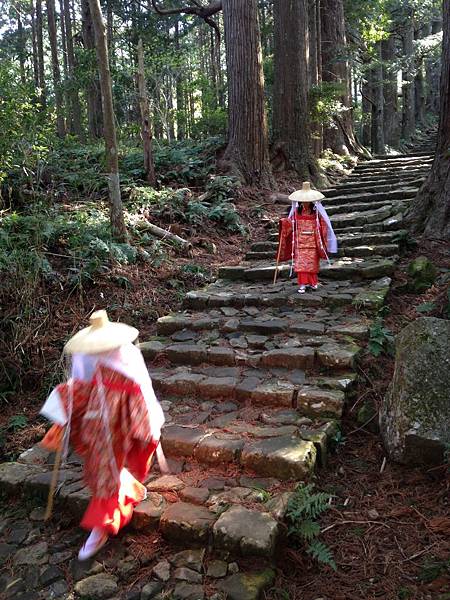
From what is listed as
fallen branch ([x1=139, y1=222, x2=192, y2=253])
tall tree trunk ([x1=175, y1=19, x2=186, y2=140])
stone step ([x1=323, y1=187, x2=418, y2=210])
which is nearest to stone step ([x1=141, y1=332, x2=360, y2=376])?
fallen branch ([x1=139, y1=222, x2=192, y2=253])

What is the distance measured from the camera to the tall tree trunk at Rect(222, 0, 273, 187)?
33.4ft

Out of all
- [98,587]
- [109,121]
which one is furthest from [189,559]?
[109,121]

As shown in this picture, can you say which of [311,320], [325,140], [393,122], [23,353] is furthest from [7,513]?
[393,122]

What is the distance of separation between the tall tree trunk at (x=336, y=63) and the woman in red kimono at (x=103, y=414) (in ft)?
46.3

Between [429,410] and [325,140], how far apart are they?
13.8 metres

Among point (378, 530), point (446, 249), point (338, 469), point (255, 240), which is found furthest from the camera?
point (255, 240)

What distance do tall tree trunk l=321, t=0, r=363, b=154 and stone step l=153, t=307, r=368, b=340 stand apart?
11.2 metres

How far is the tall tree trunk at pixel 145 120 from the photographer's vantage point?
352 inches

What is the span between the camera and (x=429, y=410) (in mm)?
3258

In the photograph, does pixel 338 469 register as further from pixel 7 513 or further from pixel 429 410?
pixel 7 513

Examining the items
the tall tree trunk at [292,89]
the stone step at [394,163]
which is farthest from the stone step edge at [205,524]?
the stone step at [394,163]

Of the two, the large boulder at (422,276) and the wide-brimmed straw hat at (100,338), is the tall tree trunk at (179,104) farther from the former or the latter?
the wide-brimmed straw hat at (100,338)

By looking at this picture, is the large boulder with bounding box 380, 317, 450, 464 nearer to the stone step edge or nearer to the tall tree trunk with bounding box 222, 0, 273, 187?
the stone step edge

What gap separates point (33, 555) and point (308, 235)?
14.8ft
